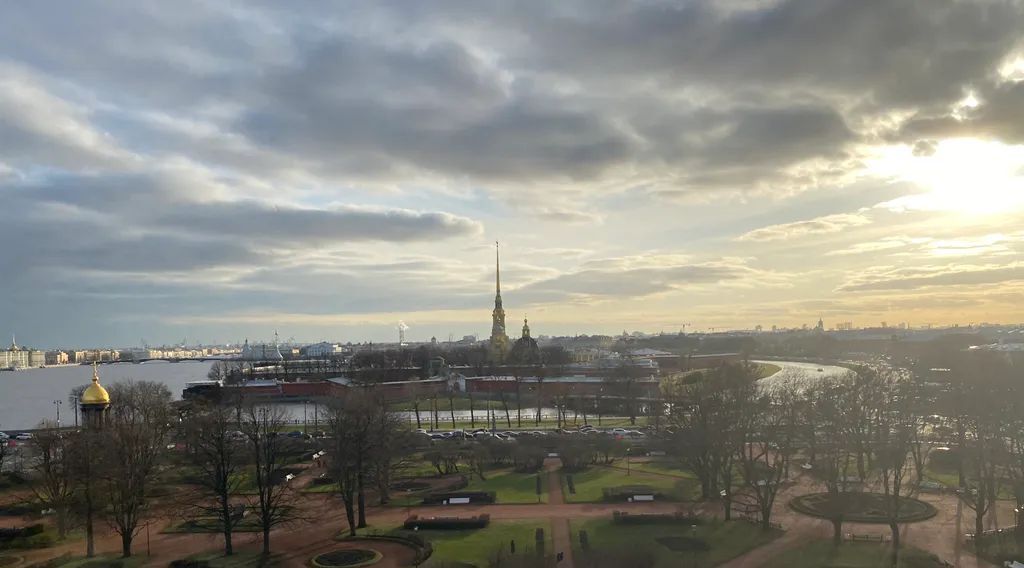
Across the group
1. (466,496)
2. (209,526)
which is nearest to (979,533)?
(466,496)

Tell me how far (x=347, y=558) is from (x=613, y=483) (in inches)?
504

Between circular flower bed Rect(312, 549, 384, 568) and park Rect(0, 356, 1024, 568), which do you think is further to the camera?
park Rect(0, 356, 1024, 568)

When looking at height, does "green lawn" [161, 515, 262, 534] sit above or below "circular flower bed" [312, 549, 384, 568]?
above

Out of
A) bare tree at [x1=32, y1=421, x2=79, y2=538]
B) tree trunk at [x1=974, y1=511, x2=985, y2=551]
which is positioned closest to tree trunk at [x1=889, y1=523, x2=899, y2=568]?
tree trunk at [x1=974, y1=511, x2=985, y2=551]

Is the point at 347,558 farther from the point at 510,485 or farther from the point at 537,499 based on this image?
the point at 510,485

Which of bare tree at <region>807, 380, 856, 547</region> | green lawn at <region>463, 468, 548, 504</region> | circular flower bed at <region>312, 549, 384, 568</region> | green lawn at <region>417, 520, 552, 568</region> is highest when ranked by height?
bare tree at <region>807, 380, 856, 547</region>

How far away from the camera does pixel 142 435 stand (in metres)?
27.6

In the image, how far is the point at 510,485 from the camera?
31.6 metres

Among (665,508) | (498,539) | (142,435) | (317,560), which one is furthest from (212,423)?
(665,508)

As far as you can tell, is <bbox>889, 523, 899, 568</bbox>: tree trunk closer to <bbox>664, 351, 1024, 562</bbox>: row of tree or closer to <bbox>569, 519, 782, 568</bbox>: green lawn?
<bbox>664, 351, 1024, 562</bbox>: row of tree

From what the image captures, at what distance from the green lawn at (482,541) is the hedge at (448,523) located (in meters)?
0.23

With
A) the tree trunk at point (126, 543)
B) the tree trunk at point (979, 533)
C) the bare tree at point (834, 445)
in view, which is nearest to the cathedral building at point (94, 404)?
the tree trunk at point (126, 543)

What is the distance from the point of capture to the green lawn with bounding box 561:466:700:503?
94.9ft

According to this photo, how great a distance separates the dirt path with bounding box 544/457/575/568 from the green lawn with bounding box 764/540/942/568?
5.64 meters
